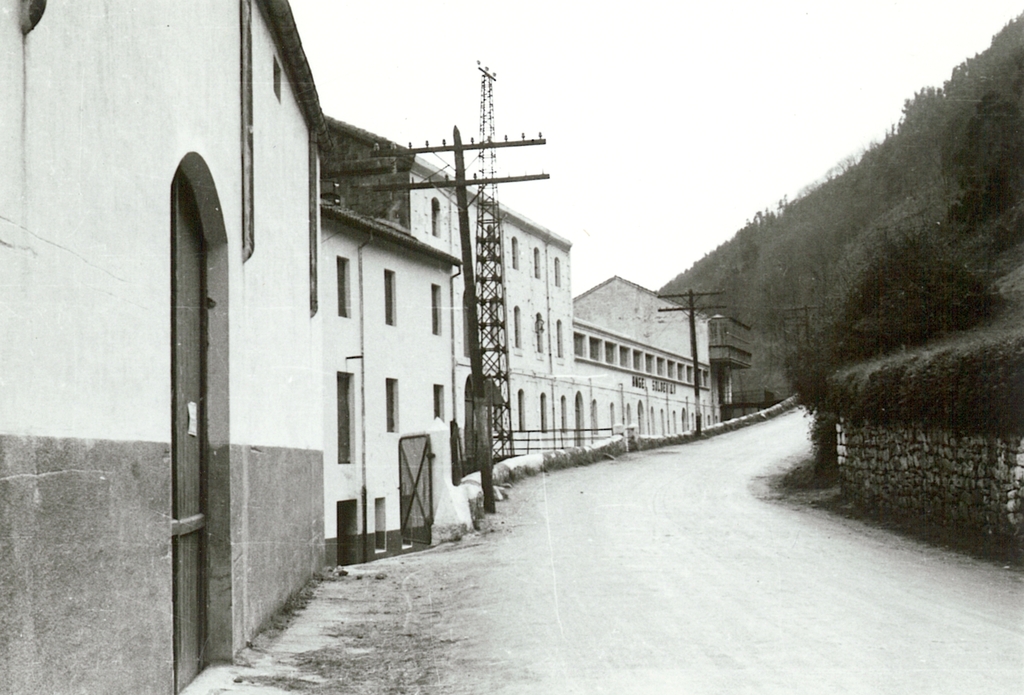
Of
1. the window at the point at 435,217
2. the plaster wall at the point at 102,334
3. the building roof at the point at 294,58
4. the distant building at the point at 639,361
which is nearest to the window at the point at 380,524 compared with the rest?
the window at the point at 435,217

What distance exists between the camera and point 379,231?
86.5 feet

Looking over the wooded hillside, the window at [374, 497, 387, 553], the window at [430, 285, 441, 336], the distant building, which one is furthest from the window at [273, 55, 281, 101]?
the distant building

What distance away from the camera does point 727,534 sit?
53.8ft

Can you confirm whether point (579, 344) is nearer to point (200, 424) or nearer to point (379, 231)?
point (379, 231)

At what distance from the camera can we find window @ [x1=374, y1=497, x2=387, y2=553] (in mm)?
27531

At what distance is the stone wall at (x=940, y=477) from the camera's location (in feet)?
43.5

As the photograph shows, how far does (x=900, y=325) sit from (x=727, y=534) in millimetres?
7076

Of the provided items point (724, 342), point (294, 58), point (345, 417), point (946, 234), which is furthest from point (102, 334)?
point (724, 342)

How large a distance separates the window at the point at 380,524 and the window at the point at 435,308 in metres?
6.23

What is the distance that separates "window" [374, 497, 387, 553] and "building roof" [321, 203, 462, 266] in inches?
274

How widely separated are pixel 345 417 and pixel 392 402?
266cm

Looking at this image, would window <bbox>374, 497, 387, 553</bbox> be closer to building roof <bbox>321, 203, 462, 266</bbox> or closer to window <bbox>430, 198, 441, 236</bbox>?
building roof <bbox>321, 203, 462, 266</bbox>

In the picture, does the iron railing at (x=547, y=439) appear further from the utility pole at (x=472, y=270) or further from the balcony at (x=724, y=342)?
the balcony at (x=724, y=342)

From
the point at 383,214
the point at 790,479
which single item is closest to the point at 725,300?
the point at 383,214
